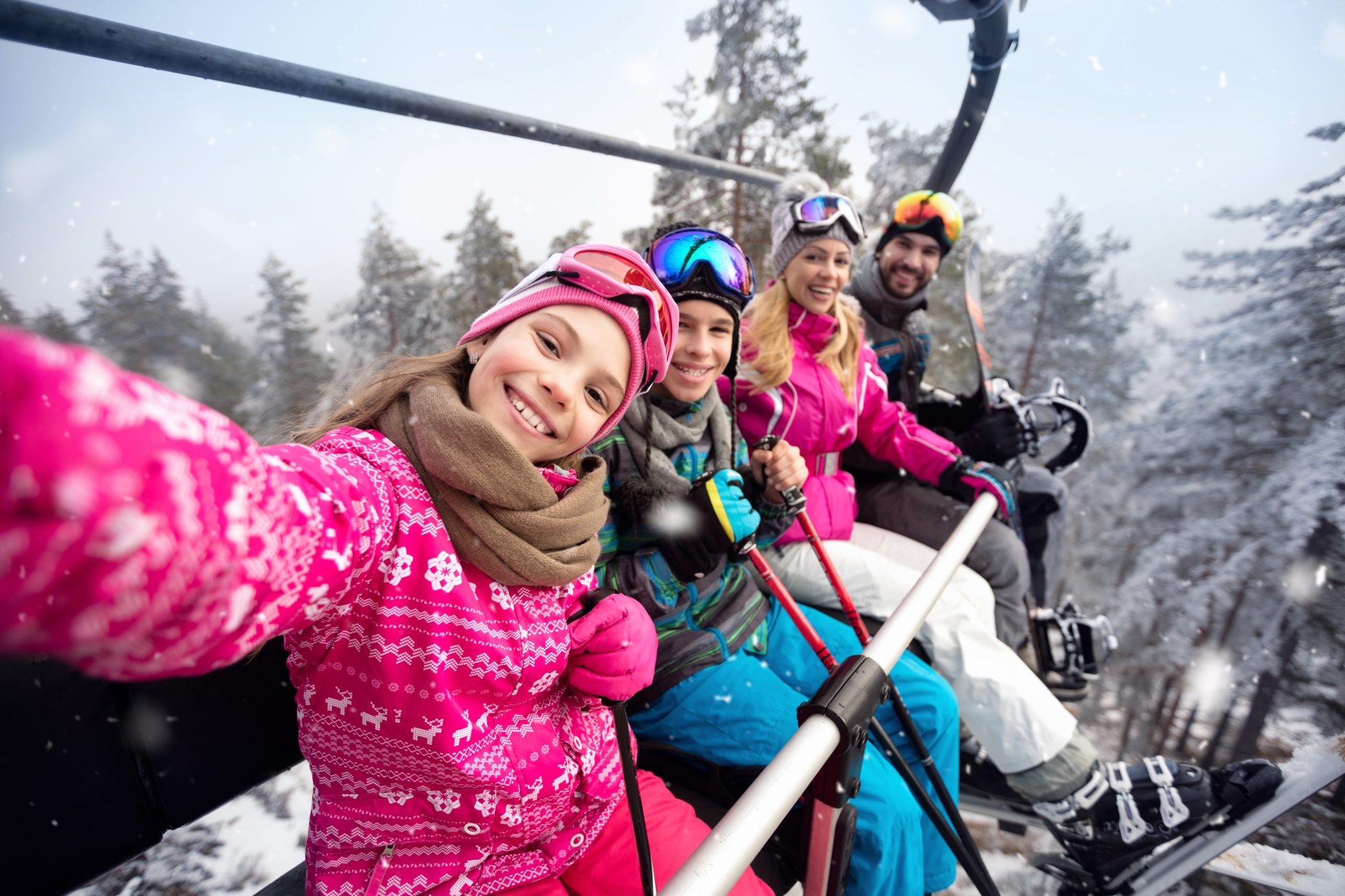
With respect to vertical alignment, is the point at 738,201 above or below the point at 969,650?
above

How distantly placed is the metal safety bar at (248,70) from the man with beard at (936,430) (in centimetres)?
187

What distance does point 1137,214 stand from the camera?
9.77 metres

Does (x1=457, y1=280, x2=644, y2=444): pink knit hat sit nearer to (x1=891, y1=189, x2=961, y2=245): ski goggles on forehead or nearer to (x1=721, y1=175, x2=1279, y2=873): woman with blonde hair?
(x1=721, y1=175, x2=1279, y2=873): woman with blonde hair

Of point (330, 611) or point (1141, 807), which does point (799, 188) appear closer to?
point (330, 611)

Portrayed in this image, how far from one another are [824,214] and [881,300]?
1071 millimetres

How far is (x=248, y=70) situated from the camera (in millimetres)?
1934

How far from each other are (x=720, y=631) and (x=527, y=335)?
3.96 feet

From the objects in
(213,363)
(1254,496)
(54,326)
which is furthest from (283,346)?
(1254,496)

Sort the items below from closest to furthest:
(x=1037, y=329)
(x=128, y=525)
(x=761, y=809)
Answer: (x=128, y=525)
(x=761, y=809)
(x=1037, y=329)

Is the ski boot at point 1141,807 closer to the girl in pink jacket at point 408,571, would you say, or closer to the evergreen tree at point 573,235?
the girl in pink jacket at point 408,571

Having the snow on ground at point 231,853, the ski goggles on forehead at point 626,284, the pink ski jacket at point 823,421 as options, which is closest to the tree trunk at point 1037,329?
the pink ski jacket at point 823,421

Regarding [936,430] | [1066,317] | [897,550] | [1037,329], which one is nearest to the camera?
[897,550]

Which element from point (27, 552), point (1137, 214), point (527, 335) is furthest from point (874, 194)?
point (27, 552)

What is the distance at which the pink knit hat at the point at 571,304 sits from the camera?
1274 mm
